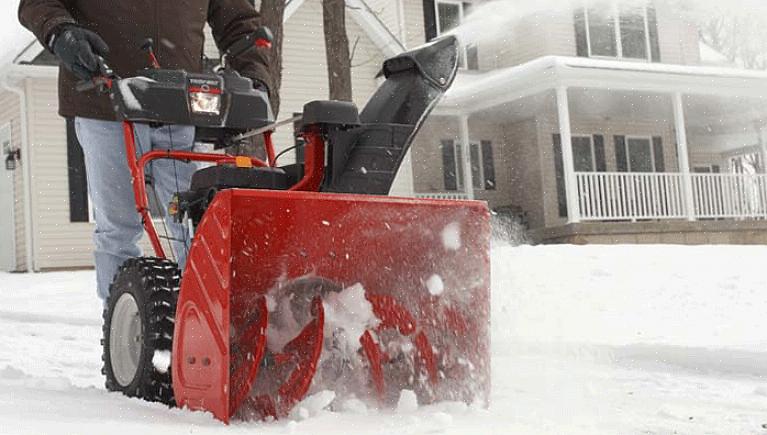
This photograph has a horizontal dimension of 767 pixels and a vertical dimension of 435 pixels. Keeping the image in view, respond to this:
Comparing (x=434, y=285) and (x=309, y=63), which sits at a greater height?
(x=309, y=63)

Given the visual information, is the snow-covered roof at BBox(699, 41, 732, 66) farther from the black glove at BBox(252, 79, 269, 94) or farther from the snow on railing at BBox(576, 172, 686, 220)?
the black glove at BBox(252, 79, 269, 94)

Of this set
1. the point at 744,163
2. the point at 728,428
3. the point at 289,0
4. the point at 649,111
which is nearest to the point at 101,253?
the point at 728,428

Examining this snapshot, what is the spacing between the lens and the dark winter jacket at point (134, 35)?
11.7 feet

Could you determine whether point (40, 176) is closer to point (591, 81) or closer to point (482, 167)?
point (482, 167)

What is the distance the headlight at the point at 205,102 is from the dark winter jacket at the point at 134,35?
540 millimetres

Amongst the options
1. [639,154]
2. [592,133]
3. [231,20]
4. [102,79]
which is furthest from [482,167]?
[102,79]

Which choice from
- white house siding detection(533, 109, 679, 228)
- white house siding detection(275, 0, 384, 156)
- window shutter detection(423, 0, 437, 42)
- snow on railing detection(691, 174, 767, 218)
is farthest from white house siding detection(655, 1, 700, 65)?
white house siding detection(275, 0, 384, 156)

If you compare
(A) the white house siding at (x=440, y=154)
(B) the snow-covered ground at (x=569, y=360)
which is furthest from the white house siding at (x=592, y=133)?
(B) the snow-covered ground at (x=569, y=360)

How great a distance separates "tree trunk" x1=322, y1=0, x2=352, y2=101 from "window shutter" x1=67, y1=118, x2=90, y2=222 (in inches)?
211

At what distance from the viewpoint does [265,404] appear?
265 cm

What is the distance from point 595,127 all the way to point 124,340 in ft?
53.0

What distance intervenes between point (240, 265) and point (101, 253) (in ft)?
3.62

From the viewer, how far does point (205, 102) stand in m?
3.16

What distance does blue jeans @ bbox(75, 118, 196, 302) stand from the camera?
Answer: 355cm
